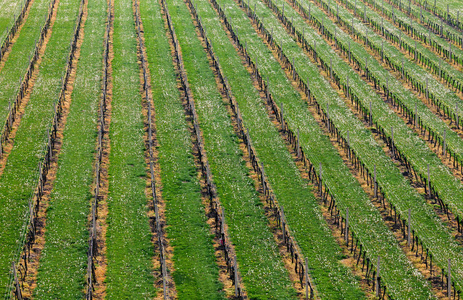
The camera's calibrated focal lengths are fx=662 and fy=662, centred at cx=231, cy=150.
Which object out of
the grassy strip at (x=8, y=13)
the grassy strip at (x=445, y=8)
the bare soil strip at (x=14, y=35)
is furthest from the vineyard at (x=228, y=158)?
the grassy strip at (x=445, y=8)

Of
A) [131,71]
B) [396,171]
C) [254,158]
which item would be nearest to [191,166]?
[254,158]

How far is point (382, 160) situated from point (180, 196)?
1377cm

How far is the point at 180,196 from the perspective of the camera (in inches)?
1505

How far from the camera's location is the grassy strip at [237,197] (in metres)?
30.9

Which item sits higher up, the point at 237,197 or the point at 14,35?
the point at 237,197

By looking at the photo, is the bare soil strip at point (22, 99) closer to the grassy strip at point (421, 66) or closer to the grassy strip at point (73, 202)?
the grassy strip at point (73, 202)

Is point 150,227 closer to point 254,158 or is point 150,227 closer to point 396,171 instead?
point 254,158

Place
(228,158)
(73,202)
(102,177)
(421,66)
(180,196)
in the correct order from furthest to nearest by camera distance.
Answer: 1. (421,66)
2. (228,158)
3. (102,177)
4. (180,196)
5. (73,202)

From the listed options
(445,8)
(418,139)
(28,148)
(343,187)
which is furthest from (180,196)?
(445,8)

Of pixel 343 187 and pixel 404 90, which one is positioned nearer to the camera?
pixel 343 187

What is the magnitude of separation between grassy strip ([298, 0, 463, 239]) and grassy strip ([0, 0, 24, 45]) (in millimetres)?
32049

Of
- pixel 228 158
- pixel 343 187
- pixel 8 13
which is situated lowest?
pixel 8 13

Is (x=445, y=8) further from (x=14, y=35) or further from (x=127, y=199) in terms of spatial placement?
(x=127, y=199)

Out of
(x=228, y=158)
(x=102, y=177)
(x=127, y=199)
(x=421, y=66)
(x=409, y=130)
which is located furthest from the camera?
(x=421, y=66)
